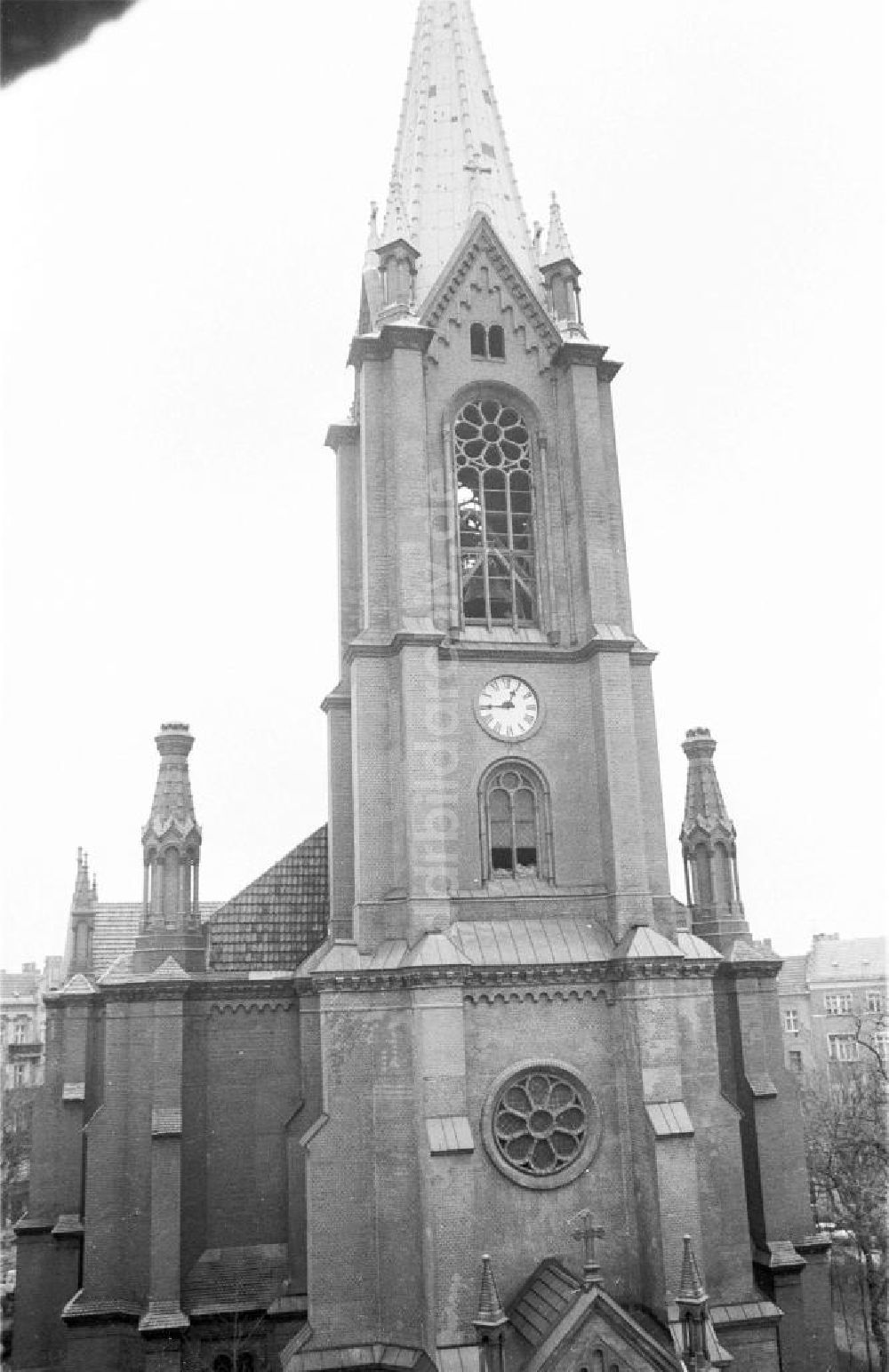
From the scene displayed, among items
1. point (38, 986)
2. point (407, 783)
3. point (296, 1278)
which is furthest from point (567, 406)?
point (38, 986)

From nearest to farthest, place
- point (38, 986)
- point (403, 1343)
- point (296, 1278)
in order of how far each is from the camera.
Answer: point (403, 1343)
point (296, 1278)
point (38, 986)

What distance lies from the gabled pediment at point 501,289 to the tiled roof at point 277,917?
1414 centimetres

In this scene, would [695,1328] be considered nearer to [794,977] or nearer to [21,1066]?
[21,1066]

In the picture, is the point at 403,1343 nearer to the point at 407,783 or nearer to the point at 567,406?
the point at 407,783

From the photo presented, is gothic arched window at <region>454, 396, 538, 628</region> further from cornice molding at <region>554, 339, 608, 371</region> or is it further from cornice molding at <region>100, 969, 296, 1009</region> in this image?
cornice molding at <region>100, 969, 296, 1009</region>

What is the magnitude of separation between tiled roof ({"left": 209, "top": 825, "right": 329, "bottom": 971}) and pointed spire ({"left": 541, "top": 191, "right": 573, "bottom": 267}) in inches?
656

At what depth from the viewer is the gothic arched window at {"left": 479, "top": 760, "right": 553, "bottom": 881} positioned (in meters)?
25.8

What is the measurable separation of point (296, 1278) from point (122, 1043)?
20.4 feet

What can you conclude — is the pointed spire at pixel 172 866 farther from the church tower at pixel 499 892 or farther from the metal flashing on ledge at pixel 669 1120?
the metal flashing on ledge at pixel 669 1120

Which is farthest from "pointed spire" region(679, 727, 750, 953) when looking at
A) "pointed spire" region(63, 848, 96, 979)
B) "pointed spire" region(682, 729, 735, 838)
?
"pointed spire" region(63, 848, 96, 979)

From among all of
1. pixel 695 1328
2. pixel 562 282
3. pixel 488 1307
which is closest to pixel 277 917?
pixel 488 1307

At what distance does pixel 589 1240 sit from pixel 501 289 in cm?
2214

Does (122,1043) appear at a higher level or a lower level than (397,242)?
lower

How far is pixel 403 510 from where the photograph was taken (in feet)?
86.4
